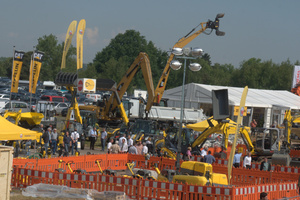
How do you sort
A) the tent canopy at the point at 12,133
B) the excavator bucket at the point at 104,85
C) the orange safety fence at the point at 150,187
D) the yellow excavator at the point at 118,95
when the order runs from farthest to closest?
the yellow excavator at the point at 118,95, the excavator bucket at the point at 104,85, the tent canopy at the point at 12,133, the orange safety fence at the point at 150,187

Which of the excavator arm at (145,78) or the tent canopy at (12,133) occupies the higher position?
the excavator arm at (145,78)

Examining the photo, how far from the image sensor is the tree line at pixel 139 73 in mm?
84625

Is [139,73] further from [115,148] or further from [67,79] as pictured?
[115,148]

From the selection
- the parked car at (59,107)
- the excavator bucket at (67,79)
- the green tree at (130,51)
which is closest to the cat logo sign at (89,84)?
the excavator bucket at (67,79)

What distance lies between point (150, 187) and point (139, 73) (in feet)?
288

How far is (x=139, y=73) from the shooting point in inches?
4048

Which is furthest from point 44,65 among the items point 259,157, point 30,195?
point 30,195

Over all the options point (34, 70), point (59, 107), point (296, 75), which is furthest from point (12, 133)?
point (296, 75)

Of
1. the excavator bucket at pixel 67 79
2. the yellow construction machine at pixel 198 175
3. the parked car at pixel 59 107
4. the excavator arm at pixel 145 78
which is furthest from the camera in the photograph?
the parked car at pixel 59 107

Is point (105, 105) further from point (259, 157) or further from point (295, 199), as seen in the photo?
point (295, 199)

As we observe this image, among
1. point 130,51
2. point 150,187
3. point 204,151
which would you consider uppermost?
point 130,51

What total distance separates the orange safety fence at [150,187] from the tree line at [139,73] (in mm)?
65051

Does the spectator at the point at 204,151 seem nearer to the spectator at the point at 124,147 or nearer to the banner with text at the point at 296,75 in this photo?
the spectator at the point at 124,147

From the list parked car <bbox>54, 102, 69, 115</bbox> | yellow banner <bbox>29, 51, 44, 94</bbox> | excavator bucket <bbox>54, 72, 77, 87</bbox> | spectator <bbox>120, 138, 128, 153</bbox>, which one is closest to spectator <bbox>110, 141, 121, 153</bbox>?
spectator <bbox>120, 138, 128, 153</bbox>
